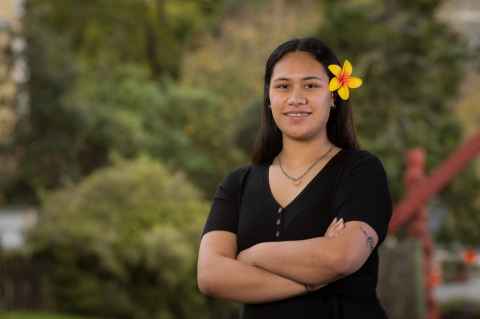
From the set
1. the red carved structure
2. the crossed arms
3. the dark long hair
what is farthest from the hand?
the red carved structure

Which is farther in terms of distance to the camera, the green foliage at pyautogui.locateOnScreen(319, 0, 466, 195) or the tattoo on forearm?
the green foliage at pyautogui.locateOnScreen(319, 0, 466, 195)

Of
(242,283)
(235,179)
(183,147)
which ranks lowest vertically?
(183,147)

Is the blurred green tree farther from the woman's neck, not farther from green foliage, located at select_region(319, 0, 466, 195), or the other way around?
the woman's neck

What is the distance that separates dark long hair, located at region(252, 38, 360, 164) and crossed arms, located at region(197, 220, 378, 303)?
27cm

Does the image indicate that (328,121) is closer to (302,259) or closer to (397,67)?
(302,259)

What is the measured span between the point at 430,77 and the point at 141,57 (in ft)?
62.2

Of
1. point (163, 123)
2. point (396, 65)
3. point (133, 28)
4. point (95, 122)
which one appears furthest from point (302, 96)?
point (133, 28)

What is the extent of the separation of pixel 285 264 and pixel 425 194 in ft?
37.1

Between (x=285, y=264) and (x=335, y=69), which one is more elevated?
(x=335, y=69)

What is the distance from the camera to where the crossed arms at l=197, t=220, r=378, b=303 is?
327cm

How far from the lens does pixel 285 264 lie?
130 inches

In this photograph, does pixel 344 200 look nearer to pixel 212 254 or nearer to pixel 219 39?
pixel 212 254

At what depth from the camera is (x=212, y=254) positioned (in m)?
3.44

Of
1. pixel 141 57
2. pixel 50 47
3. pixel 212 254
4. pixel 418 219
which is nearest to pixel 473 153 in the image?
pixel 418 219
